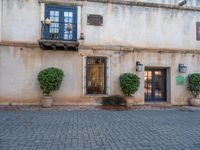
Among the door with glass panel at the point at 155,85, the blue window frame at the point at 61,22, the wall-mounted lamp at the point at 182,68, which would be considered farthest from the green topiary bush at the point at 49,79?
the wall-mounted lamp at the point at 182,68

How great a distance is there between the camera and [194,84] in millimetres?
13594

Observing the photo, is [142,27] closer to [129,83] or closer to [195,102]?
[129,83]

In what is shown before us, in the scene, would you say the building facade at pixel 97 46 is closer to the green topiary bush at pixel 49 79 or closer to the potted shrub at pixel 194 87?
the potted shrub at pixel 194 87

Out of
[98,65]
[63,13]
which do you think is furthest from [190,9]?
[63,13]

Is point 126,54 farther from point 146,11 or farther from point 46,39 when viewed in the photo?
point 46,39

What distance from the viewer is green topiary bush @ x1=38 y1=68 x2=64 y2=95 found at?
11.6 metres

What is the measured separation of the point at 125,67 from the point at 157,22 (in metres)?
3.44

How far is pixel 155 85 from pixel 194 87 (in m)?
2.27

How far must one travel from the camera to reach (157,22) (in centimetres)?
1394

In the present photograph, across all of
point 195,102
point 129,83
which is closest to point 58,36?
point 129,83

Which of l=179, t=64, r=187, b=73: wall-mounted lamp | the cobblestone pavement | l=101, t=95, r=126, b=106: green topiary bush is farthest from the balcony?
l=179, t=64, r=187, b=73: wall-mounted lamp

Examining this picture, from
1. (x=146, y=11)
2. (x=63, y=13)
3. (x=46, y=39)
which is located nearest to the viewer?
(x=46, y=39)

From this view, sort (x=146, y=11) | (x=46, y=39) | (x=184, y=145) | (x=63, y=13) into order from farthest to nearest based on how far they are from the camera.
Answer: (x=146, y=11) → (x=63, y=13) → (x=46, y=39) → (x=184, y=145)

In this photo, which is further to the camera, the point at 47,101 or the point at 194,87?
the point at 194,87
